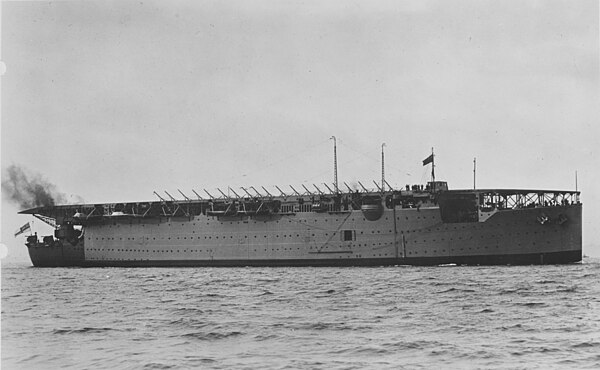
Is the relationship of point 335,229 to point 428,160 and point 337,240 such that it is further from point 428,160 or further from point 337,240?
point 428,160

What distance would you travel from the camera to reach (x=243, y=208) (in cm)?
4916

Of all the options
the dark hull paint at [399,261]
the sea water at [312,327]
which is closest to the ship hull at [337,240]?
the dark hull paint at [399,261]

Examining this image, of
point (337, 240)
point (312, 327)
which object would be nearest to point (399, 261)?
point (337, 240)

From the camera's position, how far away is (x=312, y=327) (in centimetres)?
1697

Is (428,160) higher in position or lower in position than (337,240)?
higher

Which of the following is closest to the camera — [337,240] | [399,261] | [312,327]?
[312,327]

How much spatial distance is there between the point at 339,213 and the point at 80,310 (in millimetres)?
26827

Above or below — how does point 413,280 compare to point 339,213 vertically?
below

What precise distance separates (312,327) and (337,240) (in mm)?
29863

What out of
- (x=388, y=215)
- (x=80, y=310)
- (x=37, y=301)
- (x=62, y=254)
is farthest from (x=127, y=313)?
(x=62, y=254)

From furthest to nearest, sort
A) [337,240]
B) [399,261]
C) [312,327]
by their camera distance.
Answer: [337,240] < [399,261] < [312,327]

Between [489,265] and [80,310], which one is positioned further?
[489,265]

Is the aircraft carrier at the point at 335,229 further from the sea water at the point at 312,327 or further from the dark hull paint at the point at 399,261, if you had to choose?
the sea water at the point at 312,327

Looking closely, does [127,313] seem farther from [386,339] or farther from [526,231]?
[526,231]
